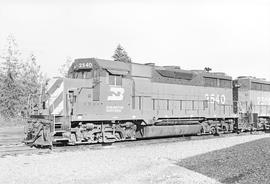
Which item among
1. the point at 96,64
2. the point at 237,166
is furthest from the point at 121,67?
the point at 237,166

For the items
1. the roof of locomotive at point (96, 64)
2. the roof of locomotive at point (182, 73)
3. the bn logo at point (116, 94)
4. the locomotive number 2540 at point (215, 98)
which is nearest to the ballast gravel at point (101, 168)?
the bn logo at point (116, 94)

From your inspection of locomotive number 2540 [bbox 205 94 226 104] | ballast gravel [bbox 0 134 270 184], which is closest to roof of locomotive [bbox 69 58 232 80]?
locomotive number 2540 [bbox 205 94 226 104]

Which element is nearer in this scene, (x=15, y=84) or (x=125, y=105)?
(x=125, y=105)

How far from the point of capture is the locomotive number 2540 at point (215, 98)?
18688mm

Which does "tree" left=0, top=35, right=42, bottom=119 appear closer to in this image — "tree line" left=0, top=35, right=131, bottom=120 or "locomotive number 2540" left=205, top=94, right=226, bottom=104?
"tree line" left=0, top=35, right=131, bottom=120

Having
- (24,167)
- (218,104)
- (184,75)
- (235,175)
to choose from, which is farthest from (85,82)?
(218,104)

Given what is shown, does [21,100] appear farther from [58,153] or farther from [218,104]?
[58,153]

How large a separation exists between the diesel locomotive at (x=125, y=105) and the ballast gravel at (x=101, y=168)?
1.26 m

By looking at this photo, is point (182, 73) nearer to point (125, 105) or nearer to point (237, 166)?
point (125, 105)

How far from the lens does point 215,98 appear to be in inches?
755

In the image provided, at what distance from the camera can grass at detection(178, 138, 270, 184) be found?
7.12m

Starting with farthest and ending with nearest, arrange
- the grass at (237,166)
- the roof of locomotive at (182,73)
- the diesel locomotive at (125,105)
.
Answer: the roof of locomotive at (182,73), the diesel locomotive at (125,105), the grass at (237,166)

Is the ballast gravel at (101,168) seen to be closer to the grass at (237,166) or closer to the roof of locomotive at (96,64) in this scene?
the grass at (237,166)

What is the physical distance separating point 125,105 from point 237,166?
21.4ft
